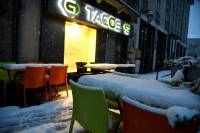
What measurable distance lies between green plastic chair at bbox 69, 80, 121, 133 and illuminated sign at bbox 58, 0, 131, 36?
16.2 feet

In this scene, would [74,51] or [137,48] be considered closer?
[74,51]

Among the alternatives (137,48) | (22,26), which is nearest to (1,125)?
(22,26)

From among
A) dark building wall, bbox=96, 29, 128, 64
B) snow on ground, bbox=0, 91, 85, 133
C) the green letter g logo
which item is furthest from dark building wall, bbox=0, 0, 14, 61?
dark building wall, bbox=96, 29, 128, 64

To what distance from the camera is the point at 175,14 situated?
2408 centimetres

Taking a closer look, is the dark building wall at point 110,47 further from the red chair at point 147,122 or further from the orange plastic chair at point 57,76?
the red chair at point 147,122

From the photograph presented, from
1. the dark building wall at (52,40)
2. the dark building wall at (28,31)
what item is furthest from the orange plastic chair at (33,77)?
the dark building wall at (52,40)

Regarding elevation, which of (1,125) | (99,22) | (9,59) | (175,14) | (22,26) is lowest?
(1,125)

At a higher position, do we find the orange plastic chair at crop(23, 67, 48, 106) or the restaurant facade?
the restaurant facade

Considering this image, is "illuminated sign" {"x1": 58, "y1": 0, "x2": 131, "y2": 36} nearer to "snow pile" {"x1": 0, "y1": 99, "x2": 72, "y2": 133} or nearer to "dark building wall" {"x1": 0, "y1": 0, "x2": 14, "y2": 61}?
"dark building wall" {"x1": 0, "y1": 0, "x2": 14, "y2": 61}

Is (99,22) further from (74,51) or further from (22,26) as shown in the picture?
(22,26)

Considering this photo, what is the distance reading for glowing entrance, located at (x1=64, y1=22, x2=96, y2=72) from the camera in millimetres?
A: 8632

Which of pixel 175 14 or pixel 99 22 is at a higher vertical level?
pixel 175 14

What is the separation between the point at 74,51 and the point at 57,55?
170 cm

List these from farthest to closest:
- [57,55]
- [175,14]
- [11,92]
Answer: [175,14]
[57,55]
[11,92]
